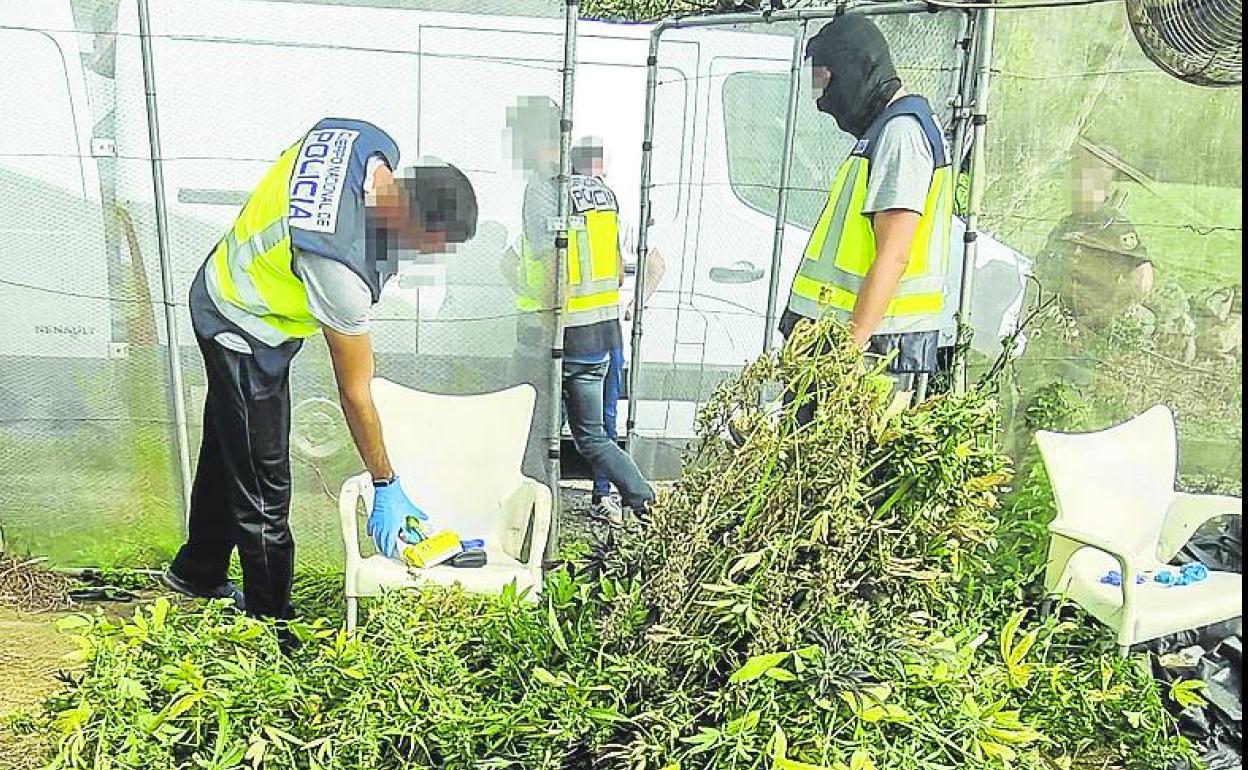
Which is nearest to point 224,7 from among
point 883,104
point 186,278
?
point 186,278

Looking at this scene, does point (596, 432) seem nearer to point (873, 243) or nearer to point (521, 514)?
point (521, 514)

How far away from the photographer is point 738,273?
15.2ft

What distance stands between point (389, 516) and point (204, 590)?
83 cm

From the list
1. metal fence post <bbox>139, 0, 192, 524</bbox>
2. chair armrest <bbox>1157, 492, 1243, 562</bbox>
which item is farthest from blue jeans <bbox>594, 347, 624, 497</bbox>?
chair armrest <bbox>1157, 492, 1243, 562</bbox>

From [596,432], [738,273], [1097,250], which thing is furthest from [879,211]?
[596,432]

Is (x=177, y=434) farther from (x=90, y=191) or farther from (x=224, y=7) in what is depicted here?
(x=224, y=7)

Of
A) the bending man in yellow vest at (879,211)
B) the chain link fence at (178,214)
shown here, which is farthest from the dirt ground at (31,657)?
the bending man in yellow vest at (879,211)

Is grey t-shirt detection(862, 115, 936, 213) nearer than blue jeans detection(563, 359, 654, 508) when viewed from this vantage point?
Yes

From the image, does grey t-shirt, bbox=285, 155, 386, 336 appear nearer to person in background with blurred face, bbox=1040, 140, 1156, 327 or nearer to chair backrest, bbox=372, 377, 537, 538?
chair backrest, bbox=372, 377, 537, 538

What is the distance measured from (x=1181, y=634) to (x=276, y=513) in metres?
3.10

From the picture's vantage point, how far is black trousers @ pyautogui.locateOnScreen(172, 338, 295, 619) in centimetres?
387

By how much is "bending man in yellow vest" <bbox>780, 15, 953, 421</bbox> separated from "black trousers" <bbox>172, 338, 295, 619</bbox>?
1895 millimetres

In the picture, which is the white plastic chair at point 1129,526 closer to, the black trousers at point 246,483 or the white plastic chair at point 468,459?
the white plastic chair at point 468,459

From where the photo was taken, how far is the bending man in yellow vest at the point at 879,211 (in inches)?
157
